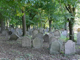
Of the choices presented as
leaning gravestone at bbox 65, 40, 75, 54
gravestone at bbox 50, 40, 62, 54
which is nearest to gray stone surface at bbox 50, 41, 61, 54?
gravestone at bbox 50, 40, 62, 54

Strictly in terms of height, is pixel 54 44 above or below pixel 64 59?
above

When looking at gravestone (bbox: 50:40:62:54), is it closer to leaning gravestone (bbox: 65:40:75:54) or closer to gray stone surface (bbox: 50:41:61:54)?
gray stone surface (bbox: 50:41:61:54)

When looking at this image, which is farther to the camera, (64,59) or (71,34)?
(71,34)

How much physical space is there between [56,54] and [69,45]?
968 mm

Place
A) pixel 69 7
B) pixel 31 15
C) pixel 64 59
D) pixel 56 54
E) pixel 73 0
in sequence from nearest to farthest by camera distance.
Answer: pixel 64 59
pixel 56 54
pixel 73 0
pixel 69 7
pixel 31 15

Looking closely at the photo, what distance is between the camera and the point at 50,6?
401 inches

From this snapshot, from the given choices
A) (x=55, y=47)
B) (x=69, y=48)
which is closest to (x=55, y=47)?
(x=55, y=47)

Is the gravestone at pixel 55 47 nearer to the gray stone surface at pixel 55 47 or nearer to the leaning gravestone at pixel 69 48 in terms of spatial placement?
the gray stone surface at pixel 55 47

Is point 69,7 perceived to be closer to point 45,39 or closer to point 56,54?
point 45,39

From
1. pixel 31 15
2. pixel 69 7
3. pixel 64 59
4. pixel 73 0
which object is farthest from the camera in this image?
pixel 31 15

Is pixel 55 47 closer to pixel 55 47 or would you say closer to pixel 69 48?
pixel 55 47

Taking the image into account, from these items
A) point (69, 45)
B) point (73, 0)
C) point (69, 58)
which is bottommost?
point (69, 58)

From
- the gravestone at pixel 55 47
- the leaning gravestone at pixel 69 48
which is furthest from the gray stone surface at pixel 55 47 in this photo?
the leaning gravestone at pixel 69 48

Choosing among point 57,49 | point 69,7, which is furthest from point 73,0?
point 57,49
